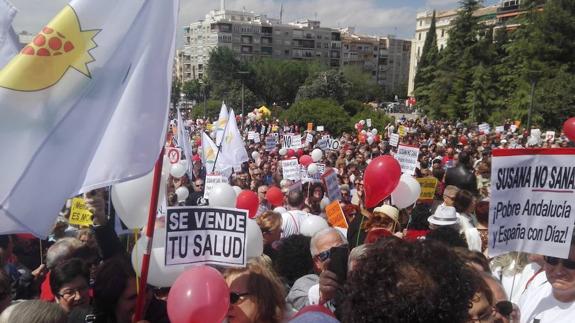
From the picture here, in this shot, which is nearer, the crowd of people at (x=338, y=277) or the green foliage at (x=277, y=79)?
the crowd of people at (x=338, y=277)

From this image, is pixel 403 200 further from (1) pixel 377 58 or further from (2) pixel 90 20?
(1) pixel 377 58

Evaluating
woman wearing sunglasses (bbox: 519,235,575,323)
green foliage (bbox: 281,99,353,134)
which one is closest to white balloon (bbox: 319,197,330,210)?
woman wearing sunglasses (bbox: 519,235,575,323)

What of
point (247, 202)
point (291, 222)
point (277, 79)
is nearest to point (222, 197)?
point (247, 202)

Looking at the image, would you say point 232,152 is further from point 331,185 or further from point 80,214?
point 80,214

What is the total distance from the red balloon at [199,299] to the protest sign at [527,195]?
174 cm

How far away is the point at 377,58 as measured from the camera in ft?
452

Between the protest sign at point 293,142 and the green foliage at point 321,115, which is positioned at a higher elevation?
the protest sign at point 293,142

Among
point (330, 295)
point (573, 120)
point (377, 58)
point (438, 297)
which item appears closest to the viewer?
point (438, 297)

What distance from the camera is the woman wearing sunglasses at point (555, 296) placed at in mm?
2814

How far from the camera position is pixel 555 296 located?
115 inches

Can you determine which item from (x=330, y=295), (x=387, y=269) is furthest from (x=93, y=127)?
(x=387, y=269)

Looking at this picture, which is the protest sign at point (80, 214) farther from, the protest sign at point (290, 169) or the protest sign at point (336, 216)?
the protest sign at point (290, 169)

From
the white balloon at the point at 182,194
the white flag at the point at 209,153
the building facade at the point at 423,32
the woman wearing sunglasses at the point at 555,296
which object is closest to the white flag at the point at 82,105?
the woman wearing sunglasses at the point at 555,296

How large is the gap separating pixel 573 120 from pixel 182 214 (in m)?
→ 9.00
